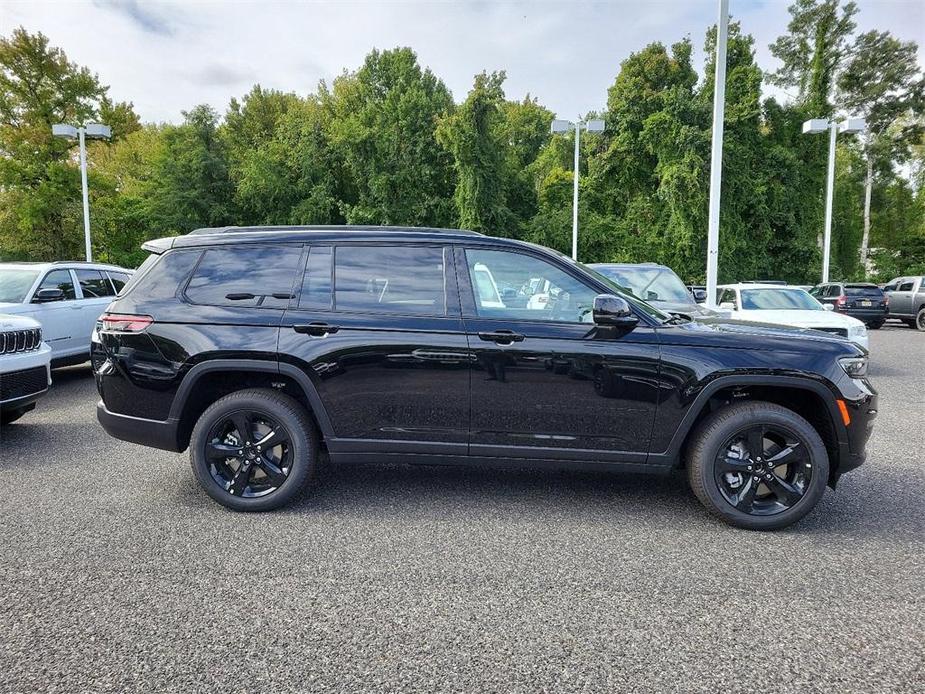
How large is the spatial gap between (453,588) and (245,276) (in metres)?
2.49

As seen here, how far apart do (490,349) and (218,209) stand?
36.3 metres

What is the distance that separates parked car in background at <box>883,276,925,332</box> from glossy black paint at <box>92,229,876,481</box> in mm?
18690

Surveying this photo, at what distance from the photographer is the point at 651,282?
10.4 metres

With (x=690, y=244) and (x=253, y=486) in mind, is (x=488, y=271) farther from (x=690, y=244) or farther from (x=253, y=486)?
(x=690, y=244)

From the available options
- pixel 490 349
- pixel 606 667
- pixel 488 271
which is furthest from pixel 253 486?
pixel 606 667

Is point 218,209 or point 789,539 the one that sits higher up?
point 218,209

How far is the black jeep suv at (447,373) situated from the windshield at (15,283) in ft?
17.9

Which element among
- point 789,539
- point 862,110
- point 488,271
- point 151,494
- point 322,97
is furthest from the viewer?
point 322,97

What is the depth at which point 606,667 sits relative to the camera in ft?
8.01

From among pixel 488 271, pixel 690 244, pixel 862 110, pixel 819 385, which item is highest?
pixel 862 110

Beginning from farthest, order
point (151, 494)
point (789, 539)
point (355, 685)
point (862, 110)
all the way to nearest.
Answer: point (862, 110), point (151, 494), point (789, 539), point (355, 685)

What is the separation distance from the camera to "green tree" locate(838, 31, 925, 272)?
3959cm

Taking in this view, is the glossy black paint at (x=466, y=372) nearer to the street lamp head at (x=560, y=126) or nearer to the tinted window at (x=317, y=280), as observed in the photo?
the tinted window at (x=317, y=280)

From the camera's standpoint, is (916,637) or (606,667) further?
(916,637)
